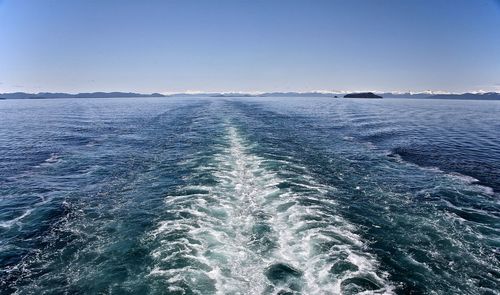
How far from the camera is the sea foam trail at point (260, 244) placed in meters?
10.2

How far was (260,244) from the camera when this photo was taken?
12602 millimetres

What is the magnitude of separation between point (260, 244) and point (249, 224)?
196 centimetres

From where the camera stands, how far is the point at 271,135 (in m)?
39.6

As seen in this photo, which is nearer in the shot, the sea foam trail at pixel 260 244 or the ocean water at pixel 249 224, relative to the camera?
the sea foam trail at pixel 260 244

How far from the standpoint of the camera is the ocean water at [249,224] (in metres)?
10.4

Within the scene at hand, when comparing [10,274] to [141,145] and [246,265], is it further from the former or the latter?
[141,145]

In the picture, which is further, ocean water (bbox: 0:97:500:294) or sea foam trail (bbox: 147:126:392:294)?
ocean water (bbox: 0:97:500:294)

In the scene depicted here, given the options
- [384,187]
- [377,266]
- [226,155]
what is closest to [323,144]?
[226,155]

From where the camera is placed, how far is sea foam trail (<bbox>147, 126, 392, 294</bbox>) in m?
10.2

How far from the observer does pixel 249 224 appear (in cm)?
1448

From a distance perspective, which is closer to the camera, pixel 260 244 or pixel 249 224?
pixel 260 244

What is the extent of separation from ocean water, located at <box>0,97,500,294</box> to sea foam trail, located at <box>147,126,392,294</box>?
0.19 ft

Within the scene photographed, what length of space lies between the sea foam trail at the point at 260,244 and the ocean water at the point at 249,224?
0.19ft

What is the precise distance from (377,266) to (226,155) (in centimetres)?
1873
